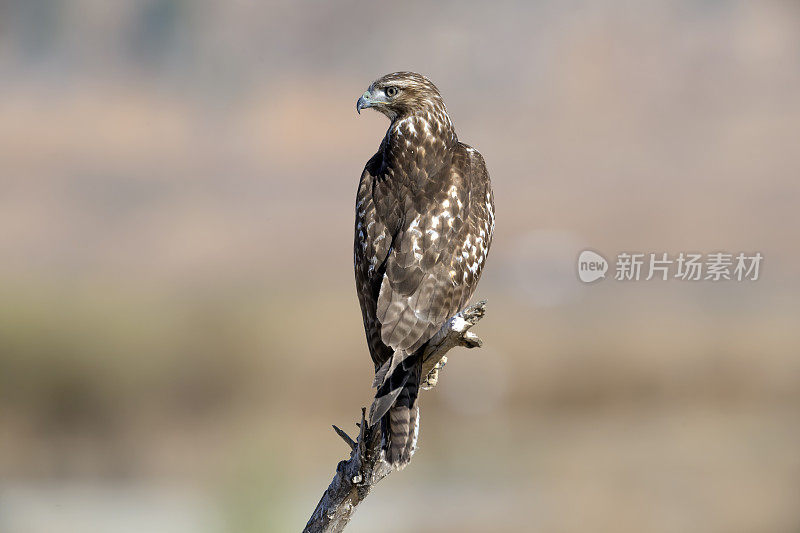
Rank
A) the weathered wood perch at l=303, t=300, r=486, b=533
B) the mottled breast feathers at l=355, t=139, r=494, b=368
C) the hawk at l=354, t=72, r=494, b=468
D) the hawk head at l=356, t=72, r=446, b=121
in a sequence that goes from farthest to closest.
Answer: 1. the hawk head at l=356, t=72, r=446, b=121
2. the mottled breast feathers at l=355, t=139, r=494, b=368
3. the hawk at l=354, t=72, r=494, b=468
4. the weathered wood perch at l=303, t=300, r=486, b=533

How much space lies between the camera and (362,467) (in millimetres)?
3646

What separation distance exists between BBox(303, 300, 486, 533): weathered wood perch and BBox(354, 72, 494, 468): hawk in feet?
0.23

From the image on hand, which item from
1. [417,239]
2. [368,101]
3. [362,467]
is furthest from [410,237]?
[362,467]

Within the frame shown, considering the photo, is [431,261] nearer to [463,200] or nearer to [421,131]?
[463,200]

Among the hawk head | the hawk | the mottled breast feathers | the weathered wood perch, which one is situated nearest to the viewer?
the weathered wood perch

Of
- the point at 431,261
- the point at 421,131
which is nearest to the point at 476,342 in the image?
the point at 431,261

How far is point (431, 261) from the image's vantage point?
3941 millimetres

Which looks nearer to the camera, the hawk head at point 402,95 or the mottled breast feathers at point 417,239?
the mottled breast feathers at point 417,239

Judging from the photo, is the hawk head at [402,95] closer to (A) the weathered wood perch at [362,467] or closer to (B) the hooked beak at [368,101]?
(B) the hooked beak at [368,101]

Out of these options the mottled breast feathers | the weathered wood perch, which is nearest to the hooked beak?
the mottled breast feathers

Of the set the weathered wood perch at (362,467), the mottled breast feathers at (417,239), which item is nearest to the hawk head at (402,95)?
the mottled breast feathers at (417,239)

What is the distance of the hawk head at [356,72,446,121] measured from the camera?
4562 mm

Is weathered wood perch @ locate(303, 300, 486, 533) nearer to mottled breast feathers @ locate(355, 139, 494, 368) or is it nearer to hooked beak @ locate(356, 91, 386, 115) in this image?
mottled breast feathers @ locate(355, 139, 494, 368)

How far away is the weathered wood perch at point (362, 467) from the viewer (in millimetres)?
3336
